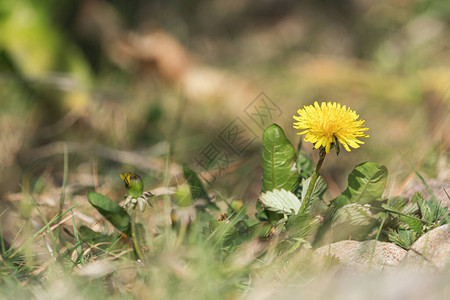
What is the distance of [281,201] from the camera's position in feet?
3.86

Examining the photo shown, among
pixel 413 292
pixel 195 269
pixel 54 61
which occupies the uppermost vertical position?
pixel 413 292

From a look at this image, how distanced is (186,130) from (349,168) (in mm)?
972

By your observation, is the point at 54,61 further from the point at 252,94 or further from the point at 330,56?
the point at 330,56

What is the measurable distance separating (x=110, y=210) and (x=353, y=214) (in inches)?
23.2

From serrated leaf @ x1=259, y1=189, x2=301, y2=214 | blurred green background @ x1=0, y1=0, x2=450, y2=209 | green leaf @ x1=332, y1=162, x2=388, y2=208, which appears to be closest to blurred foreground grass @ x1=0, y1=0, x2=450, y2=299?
blurred green background @ x1=0, y1=0, x2=450, y2=209

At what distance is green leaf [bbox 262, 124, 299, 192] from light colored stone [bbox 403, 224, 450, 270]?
328 mm

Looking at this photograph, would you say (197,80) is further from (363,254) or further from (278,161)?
(363,254)

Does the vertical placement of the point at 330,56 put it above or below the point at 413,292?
above

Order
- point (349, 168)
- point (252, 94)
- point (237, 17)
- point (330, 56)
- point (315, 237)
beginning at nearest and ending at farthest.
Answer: point (315, 237), point (349, 168), point (252, 94), point (330, 56), point (237, 17)

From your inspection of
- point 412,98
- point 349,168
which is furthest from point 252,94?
point 349,168

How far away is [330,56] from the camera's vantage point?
3.54 m

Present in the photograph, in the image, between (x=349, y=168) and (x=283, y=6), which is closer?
(x=349, y=168)

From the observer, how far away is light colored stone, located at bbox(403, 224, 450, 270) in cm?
102

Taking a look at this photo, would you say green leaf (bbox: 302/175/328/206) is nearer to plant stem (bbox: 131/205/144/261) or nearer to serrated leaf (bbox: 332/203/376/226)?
serrated leaf (bbox: 332/203/376/226)
